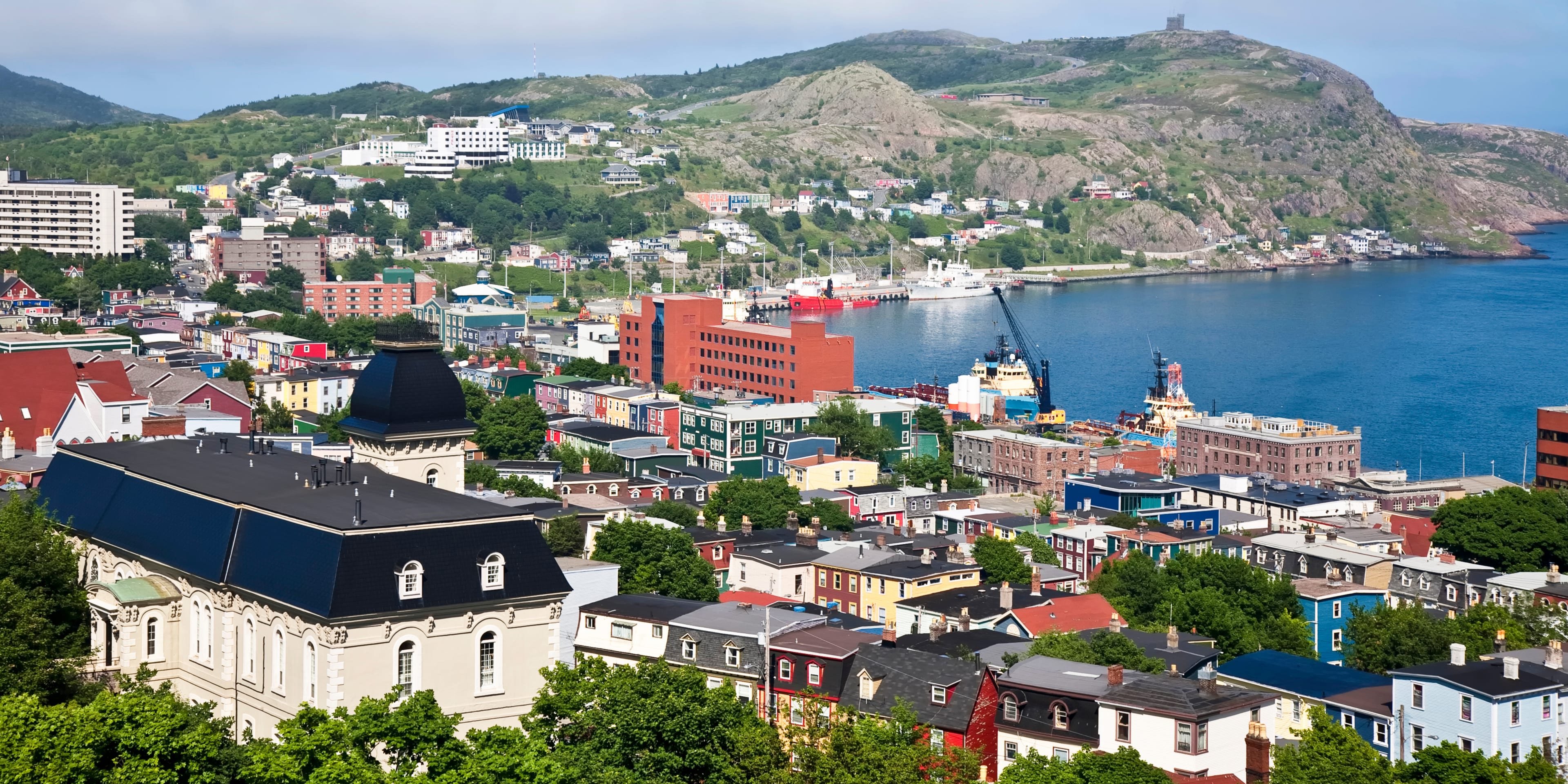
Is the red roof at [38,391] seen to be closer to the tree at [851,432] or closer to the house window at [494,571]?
the house window at [494,571]

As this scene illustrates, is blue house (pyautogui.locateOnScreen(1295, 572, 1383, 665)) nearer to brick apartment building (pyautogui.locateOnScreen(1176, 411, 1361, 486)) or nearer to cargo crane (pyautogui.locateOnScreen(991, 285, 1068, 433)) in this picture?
brick apartment building (pyautogui.locateOnScreen(1176, 411, 1361, 486))

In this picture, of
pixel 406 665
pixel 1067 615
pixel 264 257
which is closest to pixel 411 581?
pixel 406 665

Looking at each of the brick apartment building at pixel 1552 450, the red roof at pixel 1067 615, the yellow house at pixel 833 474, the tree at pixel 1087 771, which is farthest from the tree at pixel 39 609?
the brick apartment building at pixel 1552 450

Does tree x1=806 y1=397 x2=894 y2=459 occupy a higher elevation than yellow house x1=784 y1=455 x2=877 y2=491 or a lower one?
higher

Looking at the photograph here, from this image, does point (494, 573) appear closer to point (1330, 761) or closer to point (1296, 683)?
point (1330, 761)

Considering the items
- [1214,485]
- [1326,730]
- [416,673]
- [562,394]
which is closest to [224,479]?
[416,673]

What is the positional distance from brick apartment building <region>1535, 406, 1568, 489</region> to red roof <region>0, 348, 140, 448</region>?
173ft

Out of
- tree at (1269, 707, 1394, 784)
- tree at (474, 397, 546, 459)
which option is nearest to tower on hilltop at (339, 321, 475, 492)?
tree at (1269, 707, 1394, 784)

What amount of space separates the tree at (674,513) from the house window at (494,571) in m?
25.9

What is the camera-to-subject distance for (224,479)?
36.1m

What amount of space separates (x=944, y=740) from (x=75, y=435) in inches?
1260

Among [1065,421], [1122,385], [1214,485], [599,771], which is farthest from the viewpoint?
[1122,385]

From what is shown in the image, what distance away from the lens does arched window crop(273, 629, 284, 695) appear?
31953 millimetres

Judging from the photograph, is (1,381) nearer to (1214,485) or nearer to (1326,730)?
(1326,730)
